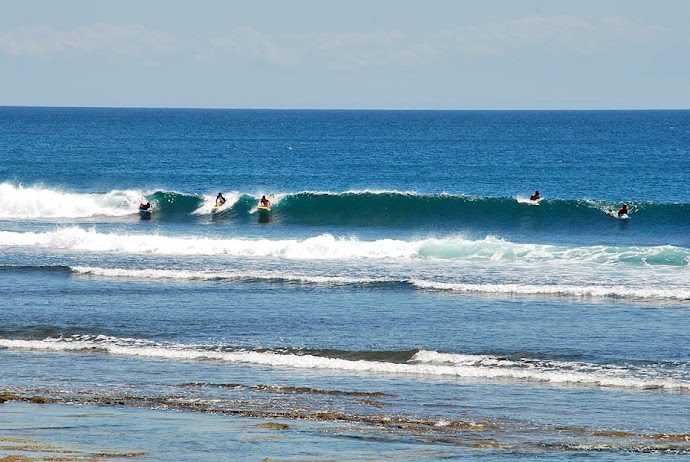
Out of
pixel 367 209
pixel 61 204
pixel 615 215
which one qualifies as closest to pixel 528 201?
pixel 615 215

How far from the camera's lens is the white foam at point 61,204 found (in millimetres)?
44438

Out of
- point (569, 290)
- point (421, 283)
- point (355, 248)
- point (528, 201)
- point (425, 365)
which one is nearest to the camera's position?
point (425, 365)

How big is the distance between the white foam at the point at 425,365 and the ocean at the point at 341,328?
0.21 ft

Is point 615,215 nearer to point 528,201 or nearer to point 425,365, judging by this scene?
point 528,201

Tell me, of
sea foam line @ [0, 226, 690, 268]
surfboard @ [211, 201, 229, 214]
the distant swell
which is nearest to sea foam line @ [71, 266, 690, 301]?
sea foam line @ [0, 226, 690, 268]

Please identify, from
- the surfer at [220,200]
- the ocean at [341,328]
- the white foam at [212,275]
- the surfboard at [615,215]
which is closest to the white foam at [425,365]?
the ocean at [341,328]

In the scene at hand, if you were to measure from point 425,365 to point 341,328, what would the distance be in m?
3.37

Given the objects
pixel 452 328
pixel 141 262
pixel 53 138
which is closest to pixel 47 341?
pixel 452 328

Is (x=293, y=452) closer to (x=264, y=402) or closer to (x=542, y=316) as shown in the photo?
(x=264, y=402)

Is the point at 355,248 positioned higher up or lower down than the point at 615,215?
lower down

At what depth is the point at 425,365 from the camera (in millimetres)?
17516

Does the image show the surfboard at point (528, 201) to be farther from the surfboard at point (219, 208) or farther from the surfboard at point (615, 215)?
the surfboard at point (219, 208)

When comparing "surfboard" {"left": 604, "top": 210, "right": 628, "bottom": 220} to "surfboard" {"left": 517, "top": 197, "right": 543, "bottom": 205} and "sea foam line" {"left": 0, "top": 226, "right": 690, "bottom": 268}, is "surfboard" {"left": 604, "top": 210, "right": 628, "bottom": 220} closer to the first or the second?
"surfboard" {"left": 517, "top": 197, "right": 543, "bottom": 205}

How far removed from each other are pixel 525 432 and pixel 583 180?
47.4 metres
